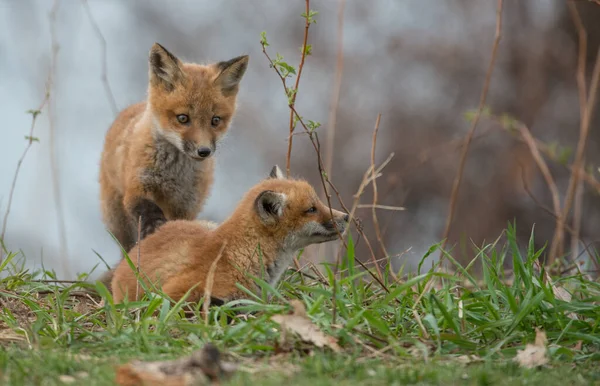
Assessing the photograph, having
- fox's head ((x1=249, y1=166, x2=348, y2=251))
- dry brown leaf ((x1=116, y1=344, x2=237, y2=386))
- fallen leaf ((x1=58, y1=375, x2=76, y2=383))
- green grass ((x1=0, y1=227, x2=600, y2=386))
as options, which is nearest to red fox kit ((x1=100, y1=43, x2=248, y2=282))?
fox's head ((x1=249, y1=166, x2=348, y2=251))

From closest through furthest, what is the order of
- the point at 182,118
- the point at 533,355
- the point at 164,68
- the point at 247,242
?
the point at 533,355
the point at 247,242
the point at 182,118
the point at 164,68

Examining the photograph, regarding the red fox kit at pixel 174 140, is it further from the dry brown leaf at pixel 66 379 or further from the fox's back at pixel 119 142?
the dry brown leaf at pixel 66 379

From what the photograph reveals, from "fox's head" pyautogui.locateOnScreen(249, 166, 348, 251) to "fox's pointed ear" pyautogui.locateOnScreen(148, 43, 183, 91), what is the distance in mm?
1822

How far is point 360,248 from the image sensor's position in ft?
41.3

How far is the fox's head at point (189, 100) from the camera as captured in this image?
6.60 metres

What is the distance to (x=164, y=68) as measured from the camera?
6.79 m

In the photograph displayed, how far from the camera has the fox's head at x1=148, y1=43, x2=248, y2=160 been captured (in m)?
6.60

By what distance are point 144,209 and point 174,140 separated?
0.62 metres

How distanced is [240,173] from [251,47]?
2.49m

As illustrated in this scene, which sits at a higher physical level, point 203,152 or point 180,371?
point 203,152

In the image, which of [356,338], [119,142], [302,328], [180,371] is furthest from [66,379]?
[119,142]

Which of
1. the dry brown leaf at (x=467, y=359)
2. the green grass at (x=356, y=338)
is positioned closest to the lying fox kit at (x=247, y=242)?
the green grass at (x=356, y=338)

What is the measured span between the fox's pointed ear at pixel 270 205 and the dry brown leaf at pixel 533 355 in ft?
6.60

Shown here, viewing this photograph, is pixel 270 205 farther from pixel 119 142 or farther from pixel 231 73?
pixel 119 142
